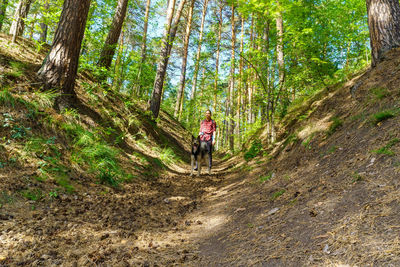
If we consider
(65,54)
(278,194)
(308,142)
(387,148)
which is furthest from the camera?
(308,142)

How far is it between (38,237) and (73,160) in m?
2.33

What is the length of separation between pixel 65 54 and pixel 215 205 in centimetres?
491

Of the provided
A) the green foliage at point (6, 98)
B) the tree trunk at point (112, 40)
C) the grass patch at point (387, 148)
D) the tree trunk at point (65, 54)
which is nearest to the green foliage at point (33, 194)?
the green foliage at point (6, 98)

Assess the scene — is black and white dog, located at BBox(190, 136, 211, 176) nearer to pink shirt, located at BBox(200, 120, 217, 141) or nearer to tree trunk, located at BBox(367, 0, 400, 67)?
pink shirt, located at BBox(200, 120, 217, 141)

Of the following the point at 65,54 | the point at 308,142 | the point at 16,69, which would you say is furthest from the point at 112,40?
the point at 308,142

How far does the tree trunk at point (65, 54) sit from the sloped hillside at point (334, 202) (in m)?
4.51

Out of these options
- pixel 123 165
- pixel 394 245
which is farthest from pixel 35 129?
pixel 394 245

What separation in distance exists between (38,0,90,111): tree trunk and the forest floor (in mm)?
426

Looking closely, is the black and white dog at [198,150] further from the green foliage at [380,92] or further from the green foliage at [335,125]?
the green foliage at [380,92]

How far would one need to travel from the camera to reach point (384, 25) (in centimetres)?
580

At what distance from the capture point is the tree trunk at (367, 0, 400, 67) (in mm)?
5719

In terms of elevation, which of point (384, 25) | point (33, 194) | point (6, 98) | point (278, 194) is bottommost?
point (278, 194)

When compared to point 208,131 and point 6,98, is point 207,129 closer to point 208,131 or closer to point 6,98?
point 208,131

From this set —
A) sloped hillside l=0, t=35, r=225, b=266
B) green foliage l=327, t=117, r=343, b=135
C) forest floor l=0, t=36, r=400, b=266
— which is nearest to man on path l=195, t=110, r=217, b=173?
sloped hillside l=0, t=35, r=225, b=266
